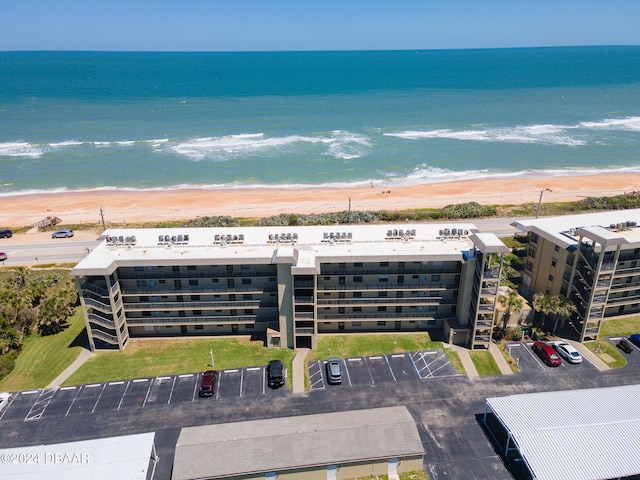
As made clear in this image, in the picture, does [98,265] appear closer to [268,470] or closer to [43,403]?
[43,403]

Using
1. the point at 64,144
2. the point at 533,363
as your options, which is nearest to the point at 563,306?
the point at 533,363

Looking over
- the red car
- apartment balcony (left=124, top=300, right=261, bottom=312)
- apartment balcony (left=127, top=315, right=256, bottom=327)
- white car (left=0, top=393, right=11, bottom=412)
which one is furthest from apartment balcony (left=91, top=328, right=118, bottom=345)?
the red car

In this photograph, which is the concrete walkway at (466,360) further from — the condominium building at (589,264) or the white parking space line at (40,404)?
the white parking space line at (40,404)

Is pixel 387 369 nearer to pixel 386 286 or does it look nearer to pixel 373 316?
pixel 373 316

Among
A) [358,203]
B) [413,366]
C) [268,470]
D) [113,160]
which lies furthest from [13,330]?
[113,160]

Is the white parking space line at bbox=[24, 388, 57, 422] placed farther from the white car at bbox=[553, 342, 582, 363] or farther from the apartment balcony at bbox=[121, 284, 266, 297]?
the white car at bbox=[553, 342, 582, 363]

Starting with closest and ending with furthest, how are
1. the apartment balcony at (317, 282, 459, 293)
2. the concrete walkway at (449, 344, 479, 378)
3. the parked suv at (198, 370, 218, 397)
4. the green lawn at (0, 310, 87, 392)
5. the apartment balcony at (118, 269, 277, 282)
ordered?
the parked suv at (198, 370, 218, 397)
the green lawn at (0, 310, 87, 392)
the concrete walkway at (449, 344, 479, 378)
the apartment balcony at (118, 269, 277, 282)
the apartment balcony at (317, 282, 459, 293)
